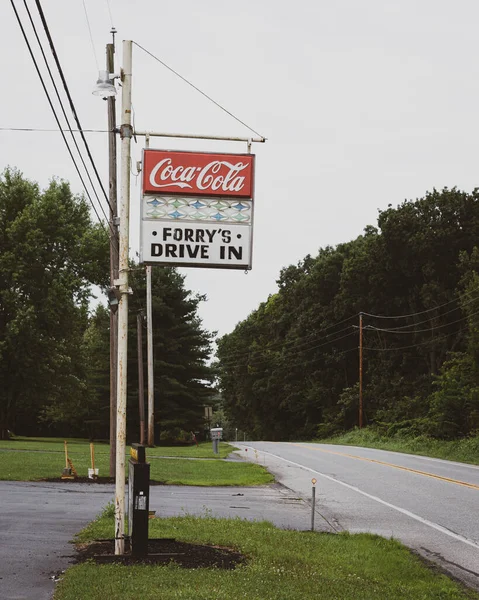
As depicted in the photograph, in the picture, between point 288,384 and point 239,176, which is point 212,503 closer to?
point 239,176

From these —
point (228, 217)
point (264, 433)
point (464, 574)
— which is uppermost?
point (228, 217)

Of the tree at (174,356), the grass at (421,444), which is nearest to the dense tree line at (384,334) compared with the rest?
the grass at (421,444)

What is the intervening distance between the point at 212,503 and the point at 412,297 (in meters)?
44.3

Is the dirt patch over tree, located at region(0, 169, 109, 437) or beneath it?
beneath

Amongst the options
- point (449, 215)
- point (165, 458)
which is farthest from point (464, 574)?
point (449, 215)

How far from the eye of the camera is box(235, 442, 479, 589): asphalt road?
38.1 ft

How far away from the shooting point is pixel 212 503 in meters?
16.2

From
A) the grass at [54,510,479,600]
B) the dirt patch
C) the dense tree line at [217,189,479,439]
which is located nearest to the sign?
the dirt patch

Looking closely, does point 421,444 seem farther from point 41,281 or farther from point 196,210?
point 196,210

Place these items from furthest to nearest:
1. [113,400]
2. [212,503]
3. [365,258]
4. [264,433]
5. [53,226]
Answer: [264,433] < [365,258] < [53,226] < [113,400] < [212,503]

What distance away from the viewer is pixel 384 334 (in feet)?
205

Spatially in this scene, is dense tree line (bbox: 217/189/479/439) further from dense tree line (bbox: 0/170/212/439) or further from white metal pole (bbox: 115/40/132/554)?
white metal pole (bbox: 115/40/132/554)

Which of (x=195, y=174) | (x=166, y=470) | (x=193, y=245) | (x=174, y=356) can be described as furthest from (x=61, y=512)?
(x=174, y=356)

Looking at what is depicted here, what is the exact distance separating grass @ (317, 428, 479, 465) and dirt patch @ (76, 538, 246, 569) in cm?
2231
